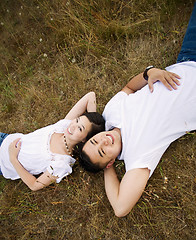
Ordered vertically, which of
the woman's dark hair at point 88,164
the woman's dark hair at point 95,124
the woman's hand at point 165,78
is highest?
the woman's hand at point 165,78

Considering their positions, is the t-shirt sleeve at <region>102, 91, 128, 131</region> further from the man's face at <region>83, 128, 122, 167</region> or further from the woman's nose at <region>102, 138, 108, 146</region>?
the woman's nose at <region>102, 138, 108, 146</region>

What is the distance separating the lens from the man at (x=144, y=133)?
6.91 ft

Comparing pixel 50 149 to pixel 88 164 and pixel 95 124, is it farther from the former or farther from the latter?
pixel 95 124

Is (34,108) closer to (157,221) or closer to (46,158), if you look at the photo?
(46,158)

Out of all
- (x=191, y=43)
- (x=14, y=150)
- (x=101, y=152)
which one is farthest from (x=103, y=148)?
(x=191, y=43)

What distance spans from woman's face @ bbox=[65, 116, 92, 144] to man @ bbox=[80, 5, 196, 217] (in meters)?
0.19

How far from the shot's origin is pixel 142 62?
3135 millimetres

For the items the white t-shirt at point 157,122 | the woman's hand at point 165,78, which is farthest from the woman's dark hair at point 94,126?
the woman's hand at point 165,78

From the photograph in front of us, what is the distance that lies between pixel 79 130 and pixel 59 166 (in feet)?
1.82

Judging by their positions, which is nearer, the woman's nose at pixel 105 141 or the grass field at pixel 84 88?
the woman's nose at pixel 105 141

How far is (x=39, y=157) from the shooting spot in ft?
8.50

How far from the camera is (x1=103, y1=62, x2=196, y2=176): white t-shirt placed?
7.08ft

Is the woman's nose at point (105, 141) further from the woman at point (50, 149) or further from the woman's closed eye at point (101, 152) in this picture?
the woman at point (50, 149)

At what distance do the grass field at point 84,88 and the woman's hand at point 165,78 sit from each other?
74 cm
